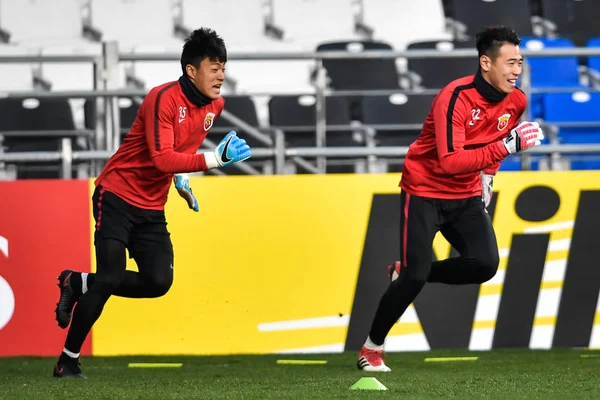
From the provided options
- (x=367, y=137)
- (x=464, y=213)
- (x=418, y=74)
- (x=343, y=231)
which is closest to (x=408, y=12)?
(x=418, y=74)

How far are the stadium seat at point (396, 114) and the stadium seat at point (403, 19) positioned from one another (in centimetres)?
246

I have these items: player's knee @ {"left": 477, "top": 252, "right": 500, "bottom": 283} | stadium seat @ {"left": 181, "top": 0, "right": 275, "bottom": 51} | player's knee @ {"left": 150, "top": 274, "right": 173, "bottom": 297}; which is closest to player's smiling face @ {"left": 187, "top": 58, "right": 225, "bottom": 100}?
player's knee @ {"left": 150, "top": 274, "right": 173, "bottom": 297}

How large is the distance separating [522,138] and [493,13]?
6.60 m

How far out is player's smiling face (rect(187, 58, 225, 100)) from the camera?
558 centimetres

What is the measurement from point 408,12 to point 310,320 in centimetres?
566

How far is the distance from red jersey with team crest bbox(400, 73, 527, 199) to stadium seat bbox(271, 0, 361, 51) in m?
6.23

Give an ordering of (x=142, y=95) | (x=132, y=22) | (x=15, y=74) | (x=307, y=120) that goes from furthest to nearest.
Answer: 1. (x=132, y=22)
2. (x=15, y=74)
3. (x=307, y=120)
4. (x=142, y=95)

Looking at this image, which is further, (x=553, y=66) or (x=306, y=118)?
(x=553, y=66)

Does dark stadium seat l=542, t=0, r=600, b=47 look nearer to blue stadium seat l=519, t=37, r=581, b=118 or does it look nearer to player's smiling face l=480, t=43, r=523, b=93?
blue stadium seat l=519, t=37, r=581, b=118

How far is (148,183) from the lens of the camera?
577cm

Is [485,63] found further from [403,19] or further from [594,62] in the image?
[403,19]

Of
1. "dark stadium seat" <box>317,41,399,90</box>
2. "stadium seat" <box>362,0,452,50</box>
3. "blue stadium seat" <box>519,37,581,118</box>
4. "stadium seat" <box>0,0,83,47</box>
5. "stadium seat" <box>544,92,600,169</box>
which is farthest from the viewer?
"stadium seat" <box>362,0,452,50</box>

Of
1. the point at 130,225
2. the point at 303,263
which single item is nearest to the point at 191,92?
the point at 130,225

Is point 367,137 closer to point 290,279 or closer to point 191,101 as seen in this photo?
point 290,279
